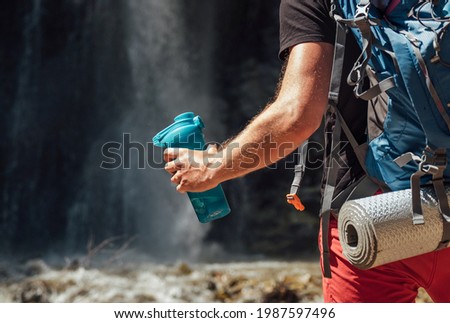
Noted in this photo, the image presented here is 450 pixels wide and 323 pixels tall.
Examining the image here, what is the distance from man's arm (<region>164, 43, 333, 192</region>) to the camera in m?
1.62

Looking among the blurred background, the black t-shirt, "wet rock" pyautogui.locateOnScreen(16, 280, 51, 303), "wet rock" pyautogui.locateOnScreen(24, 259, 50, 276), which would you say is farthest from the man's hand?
the blurred background

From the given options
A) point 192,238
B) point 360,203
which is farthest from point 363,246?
point 192,238

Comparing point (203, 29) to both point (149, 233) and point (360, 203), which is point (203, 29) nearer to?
point (149, 233)

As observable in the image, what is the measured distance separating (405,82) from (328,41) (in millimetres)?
259

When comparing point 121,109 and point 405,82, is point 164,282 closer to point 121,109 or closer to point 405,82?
point 121,109

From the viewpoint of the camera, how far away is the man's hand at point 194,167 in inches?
68.0

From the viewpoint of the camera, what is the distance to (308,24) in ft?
5.43

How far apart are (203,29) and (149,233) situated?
9.49 ft

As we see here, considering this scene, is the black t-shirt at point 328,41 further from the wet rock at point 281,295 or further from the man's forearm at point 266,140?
the wet rock at point 281,295

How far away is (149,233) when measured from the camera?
8.88 m

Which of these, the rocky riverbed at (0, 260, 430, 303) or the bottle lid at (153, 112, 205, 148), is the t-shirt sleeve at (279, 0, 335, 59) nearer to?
the bottle lid at (153, 112, 205, 148)

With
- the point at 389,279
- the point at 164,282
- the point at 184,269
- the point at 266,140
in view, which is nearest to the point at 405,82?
the point at 266,140

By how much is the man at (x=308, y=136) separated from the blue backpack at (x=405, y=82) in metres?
0.06

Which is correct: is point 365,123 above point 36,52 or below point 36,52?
below
